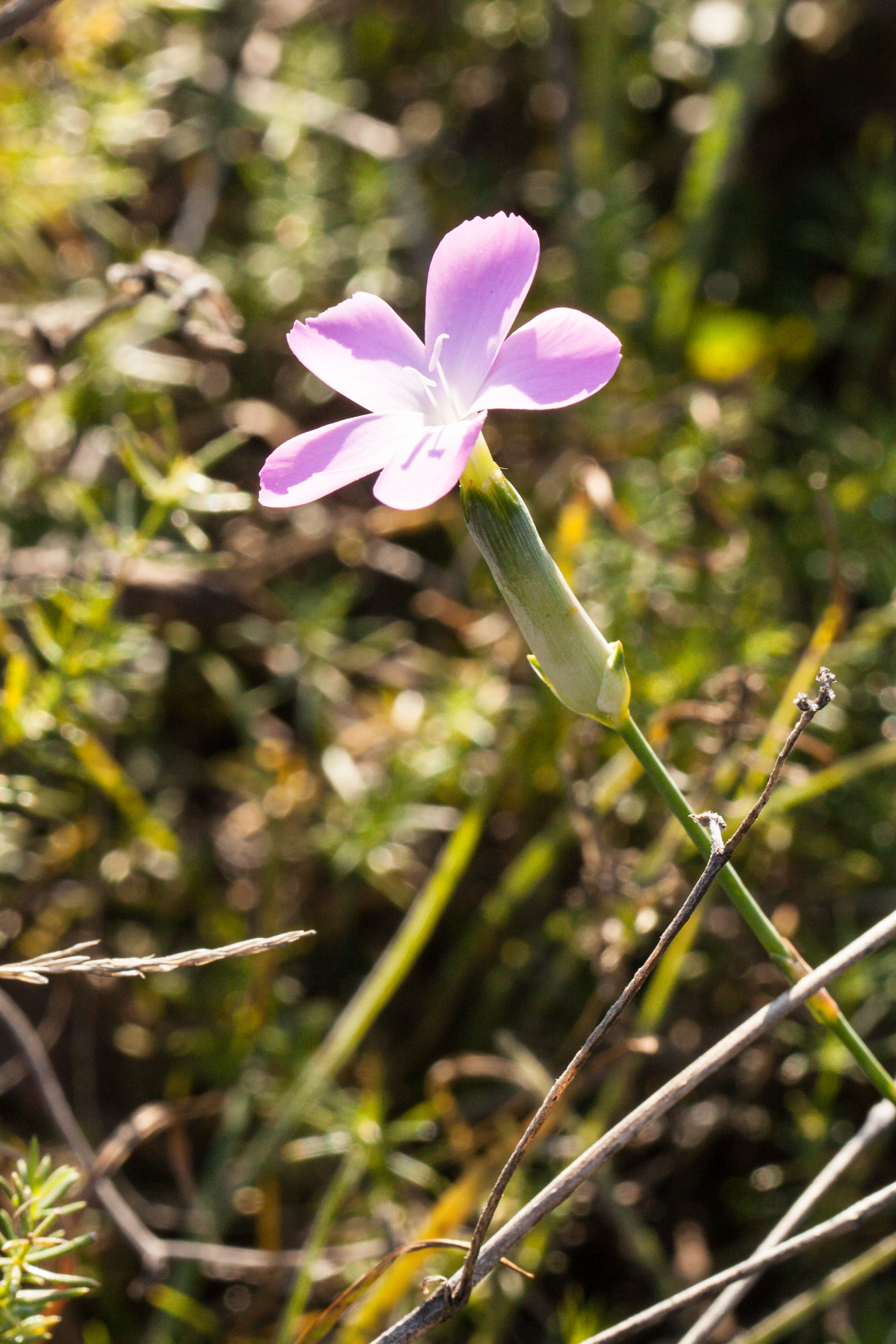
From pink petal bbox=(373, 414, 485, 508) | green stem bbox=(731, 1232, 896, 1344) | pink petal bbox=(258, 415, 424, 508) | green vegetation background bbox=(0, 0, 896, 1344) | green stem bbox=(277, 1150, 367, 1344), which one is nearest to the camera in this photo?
pink petal bbox=(373, 414, 485, 508)


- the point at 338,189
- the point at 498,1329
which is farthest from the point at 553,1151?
the point at 338,189

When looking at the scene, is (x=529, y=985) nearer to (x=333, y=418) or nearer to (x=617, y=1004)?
(x=617, y=1004)

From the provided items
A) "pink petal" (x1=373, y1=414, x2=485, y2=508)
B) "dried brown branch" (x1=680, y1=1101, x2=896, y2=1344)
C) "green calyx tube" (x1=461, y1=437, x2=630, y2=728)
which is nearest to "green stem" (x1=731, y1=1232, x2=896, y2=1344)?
"dried brown branch" (x1=680, y1=1101, x2=896, y2=1344)

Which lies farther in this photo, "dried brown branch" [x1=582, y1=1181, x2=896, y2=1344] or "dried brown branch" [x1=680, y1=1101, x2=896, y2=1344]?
"dried brown branch" [x1=680, y1=1101, x2=896, y2=1344]

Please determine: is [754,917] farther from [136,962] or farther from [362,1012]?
[362,1012]

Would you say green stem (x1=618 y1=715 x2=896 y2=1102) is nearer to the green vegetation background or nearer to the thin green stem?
the green vegetation background

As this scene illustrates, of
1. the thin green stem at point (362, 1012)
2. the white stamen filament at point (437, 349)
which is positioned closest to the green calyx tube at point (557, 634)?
the white stamen filament at point (437, 349)

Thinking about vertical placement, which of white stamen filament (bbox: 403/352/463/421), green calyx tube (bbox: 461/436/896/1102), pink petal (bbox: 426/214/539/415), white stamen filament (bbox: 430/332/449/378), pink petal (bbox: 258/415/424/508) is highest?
pink petal (bbox: 426/214/539/415)
